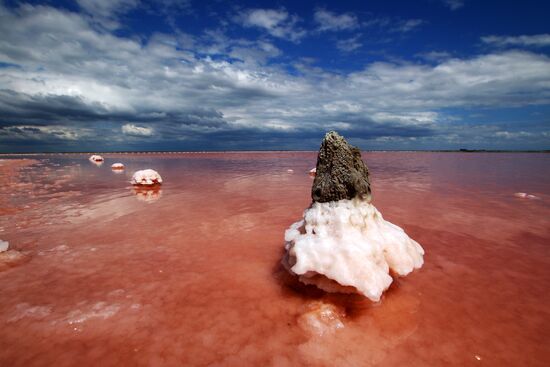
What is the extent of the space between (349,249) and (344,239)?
182 mm

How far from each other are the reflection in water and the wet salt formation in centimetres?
712

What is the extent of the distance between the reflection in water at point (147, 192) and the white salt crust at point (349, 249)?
23.7ft

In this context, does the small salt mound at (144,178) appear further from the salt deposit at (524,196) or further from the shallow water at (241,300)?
the salt deposit at (524,196)

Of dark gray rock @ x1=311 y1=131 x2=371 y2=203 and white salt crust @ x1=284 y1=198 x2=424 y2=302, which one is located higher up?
dark gray rock @ x1=311 y1=131 x2=371 y2=203

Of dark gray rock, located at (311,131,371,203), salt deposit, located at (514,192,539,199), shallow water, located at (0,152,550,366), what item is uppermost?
dark gray rock, located at (311,131,371,203)

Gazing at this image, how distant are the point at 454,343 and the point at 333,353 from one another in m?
1.18

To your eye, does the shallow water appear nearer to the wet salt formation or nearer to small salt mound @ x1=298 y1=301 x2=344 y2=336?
small salt mound @ x1=298 y1=301 x2=344 y2=336

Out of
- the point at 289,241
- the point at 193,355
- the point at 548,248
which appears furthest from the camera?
the point at 548,248

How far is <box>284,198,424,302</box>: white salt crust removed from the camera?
315 centimetres

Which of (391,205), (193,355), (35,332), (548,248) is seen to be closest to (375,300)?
(193,355)

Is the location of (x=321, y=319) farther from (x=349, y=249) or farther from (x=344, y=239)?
(x=344, y=239)

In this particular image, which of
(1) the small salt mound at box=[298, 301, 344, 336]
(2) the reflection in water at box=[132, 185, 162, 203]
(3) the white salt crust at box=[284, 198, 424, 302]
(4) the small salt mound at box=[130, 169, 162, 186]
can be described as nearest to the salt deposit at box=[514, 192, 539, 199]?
(3) the white salt crust at box=[284, 198, 424, 302]

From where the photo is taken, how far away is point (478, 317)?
2.98 meters

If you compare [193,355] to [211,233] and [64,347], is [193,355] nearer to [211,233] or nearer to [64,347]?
[64,347]
